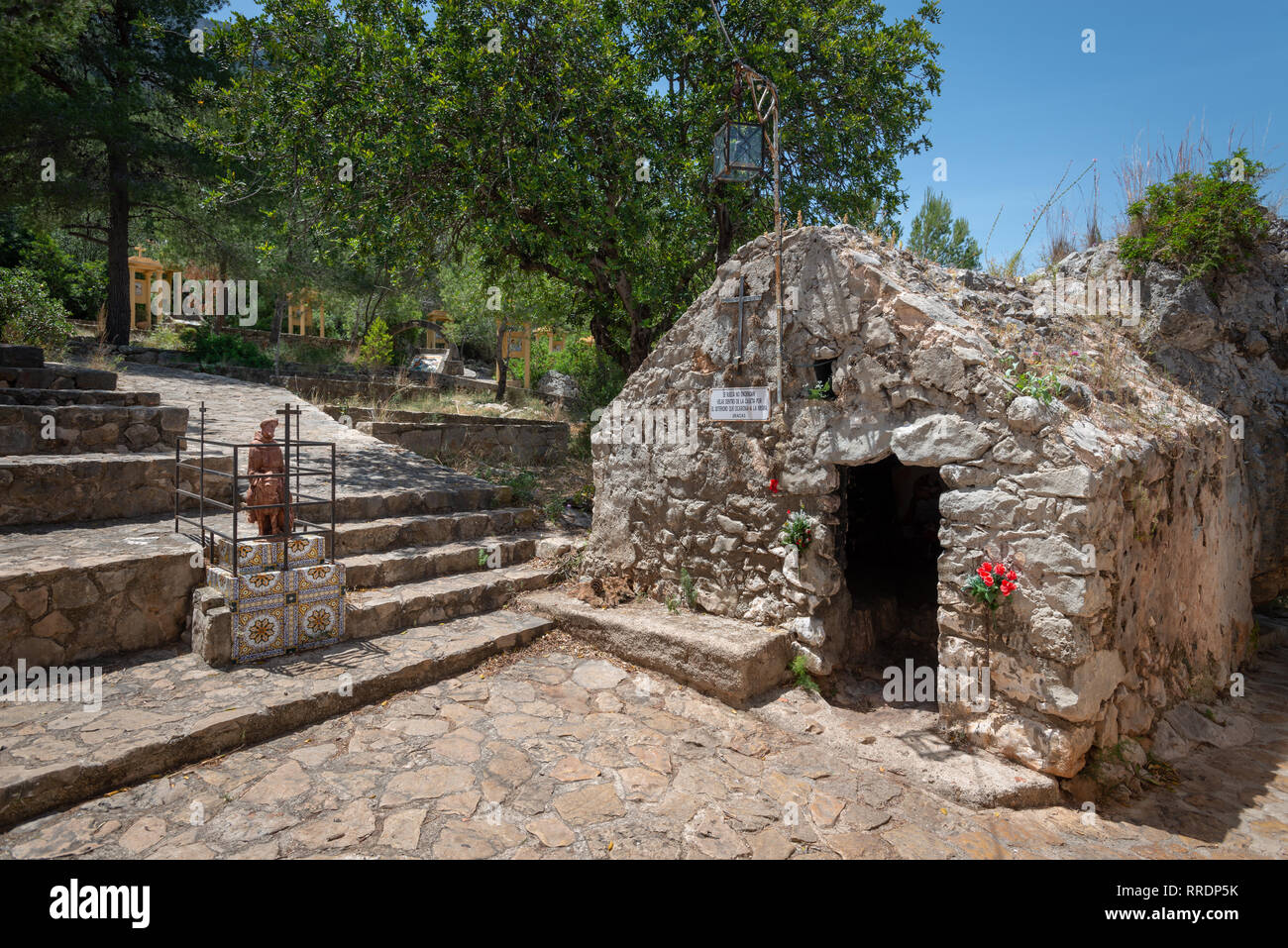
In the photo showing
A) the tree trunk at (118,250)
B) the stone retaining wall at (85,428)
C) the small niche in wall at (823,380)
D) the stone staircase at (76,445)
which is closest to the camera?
the small niche in wall at (823,380)

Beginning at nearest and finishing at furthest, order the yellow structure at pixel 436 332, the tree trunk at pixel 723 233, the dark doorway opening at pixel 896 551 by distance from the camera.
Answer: the dark doorway opening at pixel 896 551 < the tree trunk at pixel 723 233 < the yellow structure at pixel 436 332

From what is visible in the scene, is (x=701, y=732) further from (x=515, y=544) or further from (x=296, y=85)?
(x=296, y=85)

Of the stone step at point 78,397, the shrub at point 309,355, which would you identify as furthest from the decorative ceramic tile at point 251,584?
the shrub at point 309,355

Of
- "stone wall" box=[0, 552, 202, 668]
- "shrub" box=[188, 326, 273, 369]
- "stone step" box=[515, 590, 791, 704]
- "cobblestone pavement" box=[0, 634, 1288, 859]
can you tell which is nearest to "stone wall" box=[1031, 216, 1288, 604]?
"cobblestone pavement" box=[0, 634, 1288, 859]

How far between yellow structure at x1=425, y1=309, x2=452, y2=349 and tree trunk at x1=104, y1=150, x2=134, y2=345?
12963mm

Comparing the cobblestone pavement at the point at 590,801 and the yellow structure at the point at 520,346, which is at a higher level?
the yellow structure at the point at 520,346

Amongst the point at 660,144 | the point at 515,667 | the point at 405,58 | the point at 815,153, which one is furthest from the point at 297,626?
the point at 815,153

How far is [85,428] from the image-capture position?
7.05m

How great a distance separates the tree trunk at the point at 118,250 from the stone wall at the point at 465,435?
5.74m

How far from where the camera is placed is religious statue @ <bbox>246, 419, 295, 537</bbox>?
5.28 metres

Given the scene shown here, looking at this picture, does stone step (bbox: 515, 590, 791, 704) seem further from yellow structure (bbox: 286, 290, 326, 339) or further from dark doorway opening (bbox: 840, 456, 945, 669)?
yellow structure (bbox: 286, 290, 326, 339)

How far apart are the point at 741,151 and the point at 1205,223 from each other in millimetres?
6208

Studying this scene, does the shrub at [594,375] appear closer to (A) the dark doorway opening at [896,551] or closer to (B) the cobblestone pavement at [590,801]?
(A) the dark doorway opening at [896,551]

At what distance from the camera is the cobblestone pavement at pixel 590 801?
340 cm
